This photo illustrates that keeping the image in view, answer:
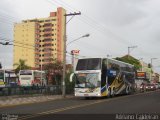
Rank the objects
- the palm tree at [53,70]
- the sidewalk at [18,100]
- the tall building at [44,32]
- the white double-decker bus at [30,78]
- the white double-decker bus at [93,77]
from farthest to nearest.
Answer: the tall building at [44,32], the palm tree at [53,70], the white double-decker bus at [30,78], the white double-decker bus at [93,77], the sidewalk at [18,100]

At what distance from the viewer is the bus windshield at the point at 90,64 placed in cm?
3731

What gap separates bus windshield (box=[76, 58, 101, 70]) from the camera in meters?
37.3

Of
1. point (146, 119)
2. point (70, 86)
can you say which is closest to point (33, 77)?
point (70, 86)

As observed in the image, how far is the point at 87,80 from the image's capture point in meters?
37.4

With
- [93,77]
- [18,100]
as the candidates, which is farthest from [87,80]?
[18,100]

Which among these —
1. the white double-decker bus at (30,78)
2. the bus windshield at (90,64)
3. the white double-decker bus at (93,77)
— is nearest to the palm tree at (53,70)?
the white double-decker bus at (30,78)

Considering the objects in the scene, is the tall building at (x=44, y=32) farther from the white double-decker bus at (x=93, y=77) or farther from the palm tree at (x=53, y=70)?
the white double-decker bus at (x=93, y=77)

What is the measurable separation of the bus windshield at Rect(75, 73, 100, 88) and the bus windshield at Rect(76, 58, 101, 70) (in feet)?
2.18

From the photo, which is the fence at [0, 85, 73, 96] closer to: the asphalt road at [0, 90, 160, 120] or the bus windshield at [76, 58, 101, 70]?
the bus windshield at [76, 58, 101, 70]

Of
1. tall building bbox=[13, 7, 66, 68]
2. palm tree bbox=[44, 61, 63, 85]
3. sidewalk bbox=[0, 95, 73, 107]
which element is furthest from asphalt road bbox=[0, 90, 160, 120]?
tall building bbox=[13, 7, 66, 68]

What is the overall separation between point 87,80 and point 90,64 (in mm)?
1598

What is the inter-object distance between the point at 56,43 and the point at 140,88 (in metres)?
46.3

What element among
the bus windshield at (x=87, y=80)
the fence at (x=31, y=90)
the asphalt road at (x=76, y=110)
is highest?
the bus windshield at (x=87, y=80)

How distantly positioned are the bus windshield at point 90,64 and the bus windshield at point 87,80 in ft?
2.18
